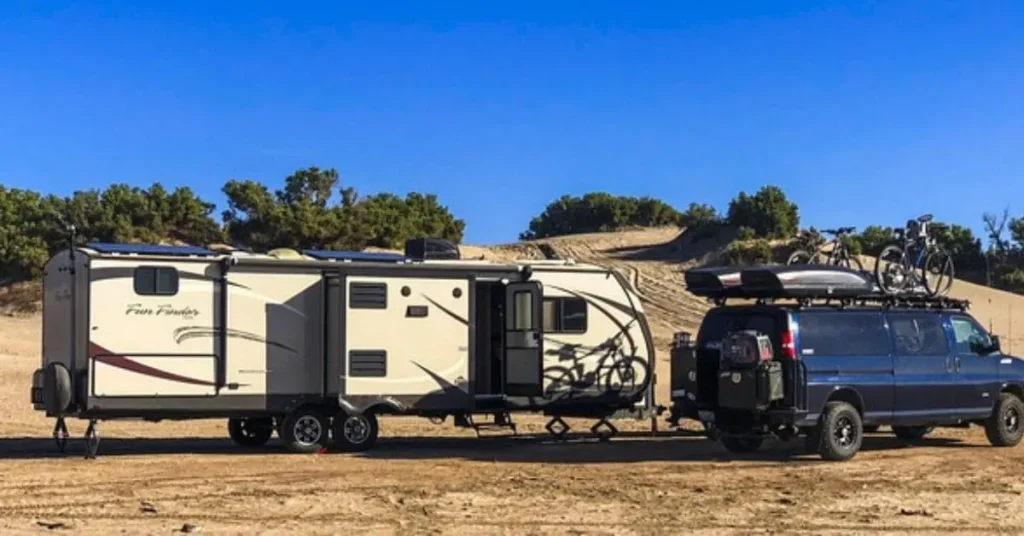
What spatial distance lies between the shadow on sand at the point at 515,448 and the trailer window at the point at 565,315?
1637mm

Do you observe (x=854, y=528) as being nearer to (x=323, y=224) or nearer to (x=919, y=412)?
(x=919, y=412)

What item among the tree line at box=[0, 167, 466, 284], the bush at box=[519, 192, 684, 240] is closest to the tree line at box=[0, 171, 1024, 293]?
the tree line at box=[0, 167, 466, 284]

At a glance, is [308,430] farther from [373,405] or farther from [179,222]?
[179,222]

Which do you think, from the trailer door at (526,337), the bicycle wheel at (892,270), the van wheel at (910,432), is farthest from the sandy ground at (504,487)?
the bicycle wheel at (892,270)

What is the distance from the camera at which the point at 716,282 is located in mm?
14828

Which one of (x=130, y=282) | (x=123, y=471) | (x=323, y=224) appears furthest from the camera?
(x=323, y=224)

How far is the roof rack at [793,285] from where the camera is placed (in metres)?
14.3

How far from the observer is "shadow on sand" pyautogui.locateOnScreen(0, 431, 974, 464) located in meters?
15.0

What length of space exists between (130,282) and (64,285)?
916mm

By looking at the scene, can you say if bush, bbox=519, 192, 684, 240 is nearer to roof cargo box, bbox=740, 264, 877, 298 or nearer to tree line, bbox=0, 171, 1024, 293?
tree line, bbox=0, 171, 1024, 293

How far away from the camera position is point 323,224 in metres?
42.6

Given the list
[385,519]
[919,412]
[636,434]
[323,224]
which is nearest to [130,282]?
[385,519]

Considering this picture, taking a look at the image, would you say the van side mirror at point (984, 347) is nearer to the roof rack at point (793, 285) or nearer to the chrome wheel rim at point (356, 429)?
the roof rack at point (793, 285)

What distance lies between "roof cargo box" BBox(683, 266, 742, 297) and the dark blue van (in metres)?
0.25
